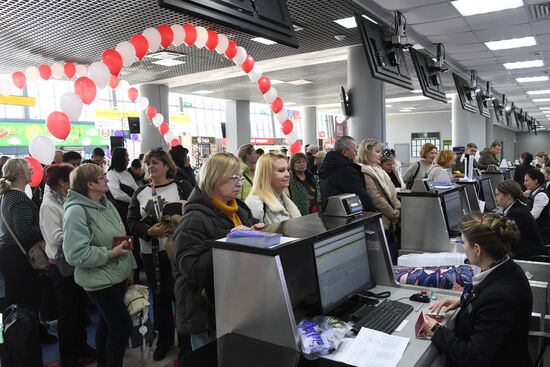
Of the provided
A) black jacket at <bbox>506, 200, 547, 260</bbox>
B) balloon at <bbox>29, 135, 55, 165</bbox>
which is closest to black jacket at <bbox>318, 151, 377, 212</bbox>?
black jacket at <bbox>506, 200, 547, 260</bbox>

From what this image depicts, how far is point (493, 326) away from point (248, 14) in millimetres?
2172

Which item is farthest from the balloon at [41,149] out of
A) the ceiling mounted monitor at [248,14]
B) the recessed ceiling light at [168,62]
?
the recessed ceiling light at [168,62]

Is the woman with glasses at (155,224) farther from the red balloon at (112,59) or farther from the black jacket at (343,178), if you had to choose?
the red balloon at (112,59)

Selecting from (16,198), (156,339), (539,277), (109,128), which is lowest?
(156,339)

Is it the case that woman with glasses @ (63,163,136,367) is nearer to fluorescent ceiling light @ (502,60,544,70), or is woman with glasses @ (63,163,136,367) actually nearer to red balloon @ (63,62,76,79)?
red balloon @ (63,62,76,79)

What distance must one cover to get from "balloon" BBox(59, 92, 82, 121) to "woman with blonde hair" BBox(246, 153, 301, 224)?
2.97 m

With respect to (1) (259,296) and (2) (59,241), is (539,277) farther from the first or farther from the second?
(2) (59,241)

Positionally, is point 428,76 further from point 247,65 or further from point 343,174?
point 343,174

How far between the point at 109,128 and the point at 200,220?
15.0 meters

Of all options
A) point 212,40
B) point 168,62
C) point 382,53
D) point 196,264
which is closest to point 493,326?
point 196,264

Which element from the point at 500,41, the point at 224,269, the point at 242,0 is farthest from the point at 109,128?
the point at 224,269

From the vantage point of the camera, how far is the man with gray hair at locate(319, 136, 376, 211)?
3.81 m

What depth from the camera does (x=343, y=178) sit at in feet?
12.6

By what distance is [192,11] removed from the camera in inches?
91.4
